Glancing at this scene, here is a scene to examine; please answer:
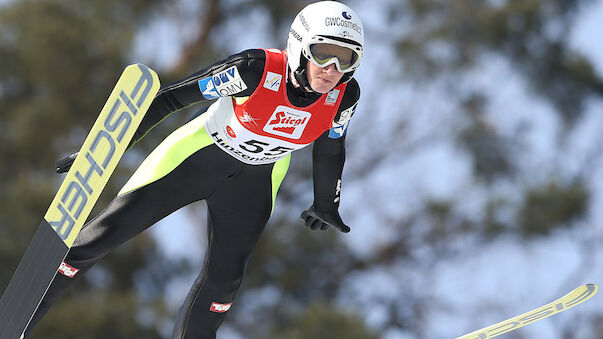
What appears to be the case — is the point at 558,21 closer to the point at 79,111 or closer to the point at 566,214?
the point at 566,214

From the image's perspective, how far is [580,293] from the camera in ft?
12.9

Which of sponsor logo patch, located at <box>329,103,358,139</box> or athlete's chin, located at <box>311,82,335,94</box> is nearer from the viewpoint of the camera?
athlete's chin, located at <box>311,82,335,94</box>

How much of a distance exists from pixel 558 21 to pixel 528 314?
357 inches

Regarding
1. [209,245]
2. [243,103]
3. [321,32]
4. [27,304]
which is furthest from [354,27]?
[27,304]

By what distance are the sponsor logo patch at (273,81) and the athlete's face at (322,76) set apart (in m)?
0.13

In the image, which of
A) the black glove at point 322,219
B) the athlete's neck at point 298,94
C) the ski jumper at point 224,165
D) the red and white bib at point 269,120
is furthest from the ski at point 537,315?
the athlete's neck at point 298,94

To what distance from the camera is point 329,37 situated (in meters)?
3.10

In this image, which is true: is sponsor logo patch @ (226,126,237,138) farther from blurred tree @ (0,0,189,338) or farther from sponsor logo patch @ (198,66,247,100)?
blurred tree @ (0,0,189,338)

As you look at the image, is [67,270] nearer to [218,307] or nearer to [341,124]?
[218,307]

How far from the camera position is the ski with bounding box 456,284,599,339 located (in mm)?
3877

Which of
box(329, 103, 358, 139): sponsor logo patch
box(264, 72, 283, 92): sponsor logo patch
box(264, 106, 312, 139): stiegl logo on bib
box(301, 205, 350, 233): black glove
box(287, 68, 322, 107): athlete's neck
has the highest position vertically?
box(264, 72, 283, 92): sponsor logo patch

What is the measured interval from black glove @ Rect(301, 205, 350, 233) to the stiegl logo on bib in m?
0.46

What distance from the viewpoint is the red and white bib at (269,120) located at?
3229 mm

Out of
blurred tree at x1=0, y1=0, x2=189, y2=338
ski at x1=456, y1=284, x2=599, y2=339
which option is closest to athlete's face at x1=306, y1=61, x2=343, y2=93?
ski at x1=456, y1=284, x2=599, y2=339
